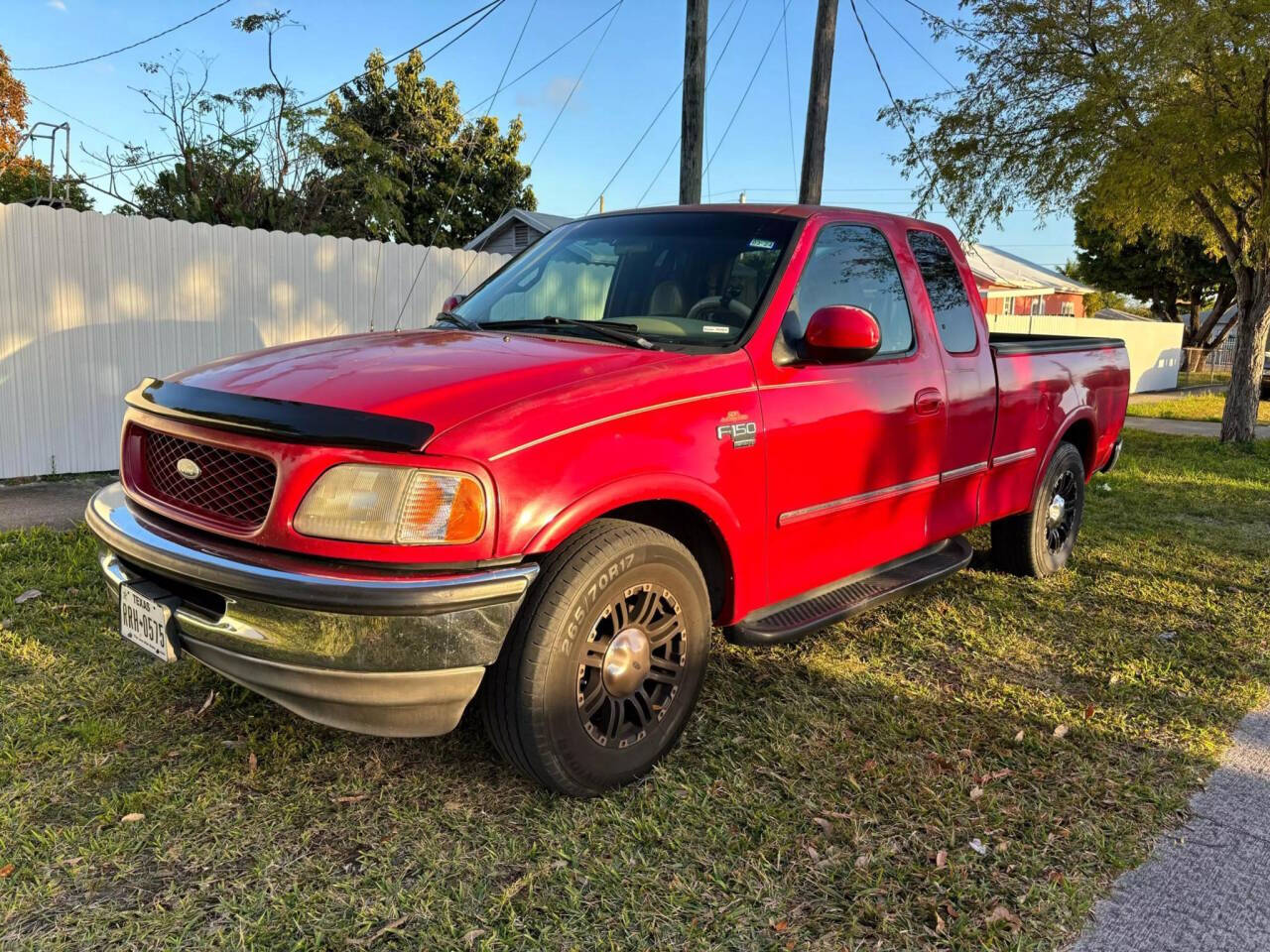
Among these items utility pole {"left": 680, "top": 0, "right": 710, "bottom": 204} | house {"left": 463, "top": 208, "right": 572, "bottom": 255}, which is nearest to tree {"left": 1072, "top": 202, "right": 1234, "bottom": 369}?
house {"left": 463, "top": 208, "right": 572, "bottom": 255}

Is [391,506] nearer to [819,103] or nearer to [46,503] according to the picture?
[46,503]

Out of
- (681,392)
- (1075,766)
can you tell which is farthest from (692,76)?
(1075,766)

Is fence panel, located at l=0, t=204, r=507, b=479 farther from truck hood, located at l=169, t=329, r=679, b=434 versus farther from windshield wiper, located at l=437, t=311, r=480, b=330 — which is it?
truck hood, located at l=169, t=329, r=679, b=434

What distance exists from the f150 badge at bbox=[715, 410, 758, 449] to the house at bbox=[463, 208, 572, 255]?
1992cm

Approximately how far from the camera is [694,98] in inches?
347

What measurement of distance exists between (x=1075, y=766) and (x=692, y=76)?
24.8 feet

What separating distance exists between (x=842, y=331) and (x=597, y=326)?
2.92 feet

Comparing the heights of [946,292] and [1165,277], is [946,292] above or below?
below

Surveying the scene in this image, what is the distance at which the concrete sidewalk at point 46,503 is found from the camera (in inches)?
227

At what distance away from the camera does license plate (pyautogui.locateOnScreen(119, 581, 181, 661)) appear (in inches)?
103

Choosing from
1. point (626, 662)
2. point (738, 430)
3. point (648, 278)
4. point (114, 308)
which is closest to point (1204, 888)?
point (626, 662)

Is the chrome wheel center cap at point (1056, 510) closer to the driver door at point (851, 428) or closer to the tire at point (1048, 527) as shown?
the tire at point (1048, 527)

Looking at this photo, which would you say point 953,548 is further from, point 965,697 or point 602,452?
point 602,452

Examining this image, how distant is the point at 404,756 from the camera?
10.3 feet
